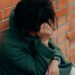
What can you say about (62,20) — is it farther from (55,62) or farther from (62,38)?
(55,62)

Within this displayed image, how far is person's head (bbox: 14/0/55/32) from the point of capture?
6.95ft

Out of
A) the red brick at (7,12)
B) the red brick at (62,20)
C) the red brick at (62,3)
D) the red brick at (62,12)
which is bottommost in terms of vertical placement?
the red brick at (62,20)

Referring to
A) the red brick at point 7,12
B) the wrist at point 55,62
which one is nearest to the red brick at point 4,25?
the red brick at point 7,12

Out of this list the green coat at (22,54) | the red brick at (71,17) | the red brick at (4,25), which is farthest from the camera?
the red brick at (71,17)

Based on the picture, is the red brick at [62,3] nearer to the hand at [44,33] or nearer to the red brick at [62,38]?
the red brick at [62,38]

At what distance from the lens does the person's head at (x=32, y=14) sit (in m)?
2.12

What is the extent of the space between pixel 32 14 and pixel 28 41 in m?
0.18

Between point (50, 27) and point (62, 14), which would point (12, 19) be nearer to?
point (50, 27)

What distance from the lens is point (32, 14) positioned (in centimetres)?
212

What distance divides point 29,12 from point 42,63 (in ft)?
1.09

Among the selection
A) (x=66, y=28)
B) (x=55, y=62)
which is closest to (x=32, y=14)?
(x=55, y=62)

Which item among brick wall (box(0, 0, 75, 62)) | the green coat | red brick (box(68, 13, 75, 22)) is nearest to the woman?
the green coat

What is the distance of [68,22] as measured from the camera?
3.13 meters

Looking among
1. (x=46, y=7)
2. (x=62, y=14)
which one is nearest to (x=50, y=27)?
(x=46, y=7)
